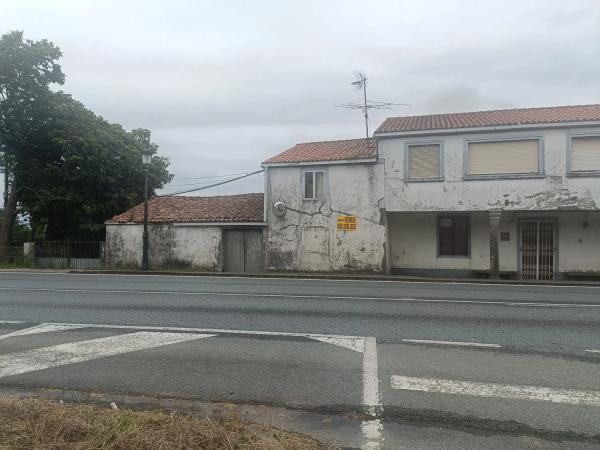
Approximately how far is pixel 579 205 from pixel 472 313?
10.9m

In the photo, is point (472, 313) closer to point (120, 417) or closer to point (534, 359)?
point (534, 359)

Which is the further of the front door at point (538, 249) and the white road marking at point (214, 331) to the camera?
the front door at point (538, 249)

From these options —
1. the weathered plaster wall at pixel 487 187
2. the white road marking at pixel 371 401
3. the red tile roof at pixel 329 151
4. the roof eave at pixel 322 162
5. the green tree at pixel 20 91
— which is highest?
the green tree at pixel 20 91

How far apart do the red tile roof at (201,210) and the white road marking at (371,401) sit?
15944 millimetres

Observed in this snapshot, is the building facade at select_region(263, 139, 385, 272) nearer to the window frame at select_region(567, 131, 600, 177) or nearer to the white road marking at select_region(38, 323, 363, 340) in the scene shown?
the window frame at select_region(567, 131, 600, 177)

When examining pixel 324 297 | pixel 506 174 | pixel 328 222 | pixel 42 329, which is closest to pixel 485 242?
pixel 506 174

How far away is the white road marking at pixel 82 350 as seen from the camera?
596 cm

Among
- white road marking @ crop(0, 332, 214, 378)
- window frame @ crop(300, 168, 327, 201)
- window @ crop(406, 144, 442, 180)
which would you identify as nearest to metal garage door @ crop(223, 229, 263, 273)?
window frame @ crop(300, 168, 327, 201)


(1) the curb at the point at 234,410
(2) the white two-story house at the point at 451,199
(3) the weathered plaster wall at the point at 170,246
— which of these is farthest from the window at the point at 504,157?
(1) the curb at the point at 234,410

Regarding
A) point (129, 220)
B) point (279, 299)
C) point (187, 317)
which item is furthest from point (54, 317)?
point (129, 220)

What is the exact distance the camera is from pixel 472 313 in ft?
31.3

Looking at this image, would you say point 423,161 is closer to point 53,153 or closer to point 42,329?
point 42,329

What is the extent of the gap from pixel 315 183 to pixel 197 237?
19.4 ft

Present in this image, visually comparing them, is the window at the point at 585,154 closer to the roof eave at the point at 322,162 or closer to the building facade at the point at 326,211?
the building facade at the point at 326,211
